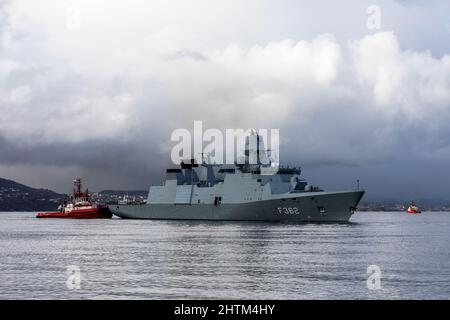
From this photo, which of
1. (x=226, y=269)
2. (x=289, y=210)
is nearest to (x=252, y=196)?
(x=289, y=210)

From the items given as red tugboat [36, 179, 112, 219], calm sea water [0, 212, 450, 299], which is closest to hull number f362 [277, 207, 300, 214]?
calm sea water [0, 212, 450, 299]

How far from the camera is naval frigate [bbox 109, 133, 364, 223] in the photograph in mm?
77375

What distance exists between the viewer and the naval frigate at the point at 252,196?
7738 centimetres

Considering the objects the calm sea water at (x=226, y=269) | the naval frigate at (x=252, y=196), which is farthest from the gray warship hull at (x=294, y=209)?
the calm sea water at (x=226, y=269)

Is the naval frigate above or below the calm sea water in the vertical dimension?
above

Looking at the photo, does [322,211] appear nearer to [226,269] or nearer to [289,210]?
[289,210]

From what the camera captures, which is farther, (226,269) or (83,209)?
(83,209)

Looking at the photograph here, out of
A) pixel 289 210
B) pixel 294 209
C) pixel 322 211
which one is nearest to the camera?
pixel 322 211

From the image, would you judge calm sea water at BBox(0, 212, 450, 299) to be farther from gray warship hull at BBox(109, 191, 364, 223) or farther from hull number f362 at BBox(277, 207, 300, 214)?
hull number f362 at BBox(277, 207, 300, 214)

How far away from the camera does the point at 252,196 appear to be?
8069 centimetres

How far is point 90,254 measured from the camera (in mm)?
45031
